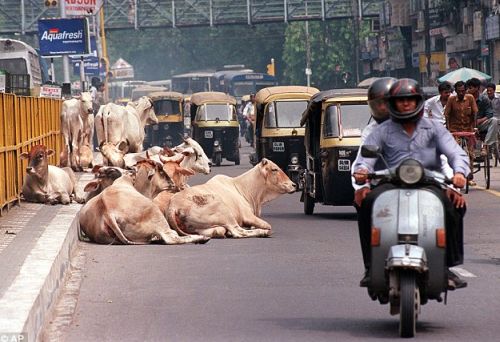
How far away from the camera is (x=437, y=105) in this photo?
24.0 metres

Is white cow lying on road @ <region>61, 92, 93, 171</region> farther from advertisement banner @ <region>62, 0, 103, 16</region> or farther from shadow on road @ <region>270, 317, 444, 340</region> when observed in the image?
shadow on road @ <region>270, 317, 444, 340</region>

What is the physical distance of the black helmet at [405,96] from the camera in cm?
998

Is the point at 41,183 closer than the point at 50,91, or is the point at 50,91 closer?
the point at 41,183

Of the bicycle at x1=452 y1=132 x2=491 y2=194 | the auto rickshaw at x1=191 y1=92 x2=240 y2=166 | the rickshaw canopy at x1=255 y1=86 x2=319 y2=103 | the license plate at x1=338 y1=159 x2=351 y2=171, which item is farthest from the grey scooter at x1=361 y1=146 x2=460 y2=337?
the auto rickshaw at x1=191 y1=92 x2=240 y2=166

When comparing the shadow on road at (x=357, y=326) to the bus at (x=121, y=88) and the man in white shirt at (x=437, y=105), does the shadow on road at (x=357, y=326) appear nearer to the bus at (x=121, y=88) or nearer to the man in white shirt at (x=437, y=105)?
the man in white shirt at (x=437, y=105)

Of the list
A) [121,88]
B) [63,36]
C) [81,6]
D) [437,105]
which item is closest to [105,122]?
[63,36]

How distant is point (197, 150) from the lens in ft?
76.3

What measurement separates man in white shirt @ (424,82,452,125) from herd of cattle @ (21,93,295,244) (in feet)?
11.2

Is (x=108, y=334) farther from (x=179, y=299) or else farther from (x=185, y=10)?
(x=185, y=10)

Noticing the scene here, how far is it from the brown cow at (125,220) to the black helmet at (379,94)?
5.63 metres

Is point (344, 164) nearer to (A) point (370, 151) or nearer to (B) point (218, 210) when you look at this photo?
(B) point (218, 210)

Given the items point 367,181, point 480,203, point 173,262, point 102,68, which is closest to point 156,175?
point 173,262

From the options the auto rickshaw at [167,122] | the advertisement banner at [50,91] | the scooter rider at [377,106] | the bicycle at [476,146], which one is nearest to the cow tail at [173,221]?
the scooter rider at [377,106]

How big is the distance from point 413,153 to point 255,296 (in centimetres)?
211
